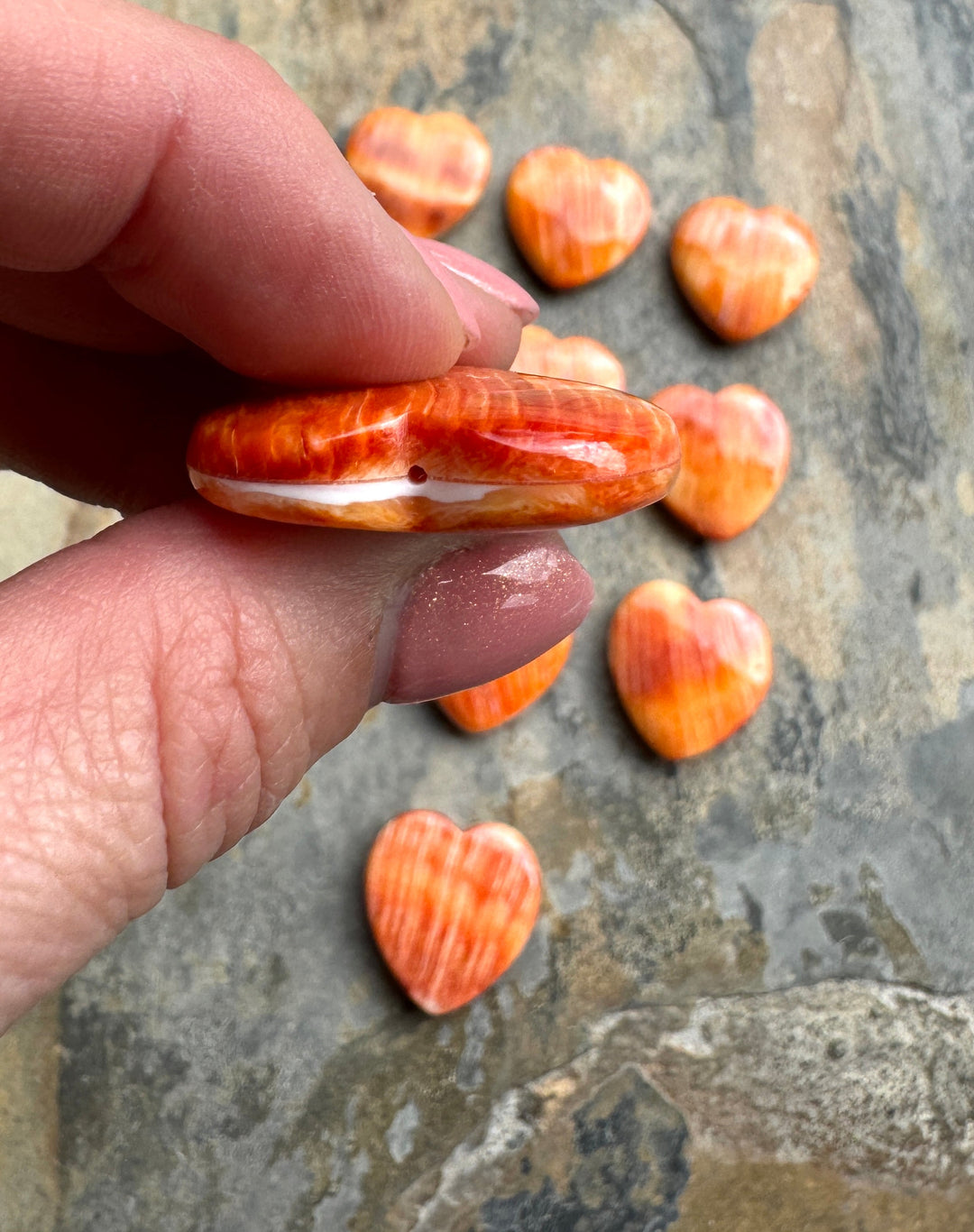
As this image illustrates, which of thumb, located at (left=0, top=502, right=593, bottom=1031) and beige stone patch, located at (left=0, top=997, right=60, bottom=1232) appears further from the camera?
beige stone patch, located at (left=0, top=997, right=60, bottom=1232)

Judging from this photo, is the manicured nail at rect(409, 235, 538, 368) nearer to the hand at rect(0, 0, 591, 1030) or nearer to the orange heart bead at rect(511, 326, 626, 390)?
the hand at rect(0, 0, 591, 1030)

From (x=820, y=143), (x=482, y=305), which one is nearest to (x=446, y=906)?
(x=482, y=305)

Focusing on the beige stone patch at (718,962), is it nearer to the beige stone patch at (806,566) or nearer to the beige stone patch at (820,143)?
the beige stone patch at (806,566)

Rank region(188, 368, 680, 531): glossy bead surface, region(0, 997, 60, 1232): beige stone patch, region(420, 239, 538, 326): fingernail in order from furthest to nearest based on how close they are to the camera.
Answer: region(0, 997, 60, 1232): beige stone patch → region(420, 239, 538, 326): fingernail → region(188, 368, 680, 531): glossy bead surface

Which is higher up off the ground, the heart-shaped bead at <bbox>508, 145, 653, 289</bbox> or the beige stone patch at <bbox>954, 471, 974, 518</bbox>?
the heart-shaped bead at <bbox>508, 145, 653, 289</bbox>

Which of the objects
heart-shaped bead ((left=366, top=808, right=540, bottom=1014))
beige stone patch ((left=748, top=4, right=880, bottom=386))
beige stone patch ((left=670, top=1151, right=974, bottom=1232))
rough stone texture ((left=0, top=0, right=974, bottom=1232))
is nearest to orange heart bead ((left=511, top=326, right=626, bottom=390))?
rough stone texture ((left=0, top=0, right=974, bottom=1232))

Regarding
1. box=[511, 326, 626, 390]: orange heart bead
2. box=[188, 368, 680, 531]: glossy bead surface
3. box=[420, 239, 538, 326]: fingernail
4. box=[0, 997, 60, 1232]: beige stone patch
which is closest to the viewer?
box=[188, 368, 680, 531]: glossy bead surface

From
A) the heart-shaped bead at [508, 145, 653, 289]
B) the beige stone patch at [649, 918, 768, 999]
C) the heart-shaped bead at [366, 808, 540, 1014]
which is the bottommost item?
the beige stone patch at [649, 918, 768, 999]
